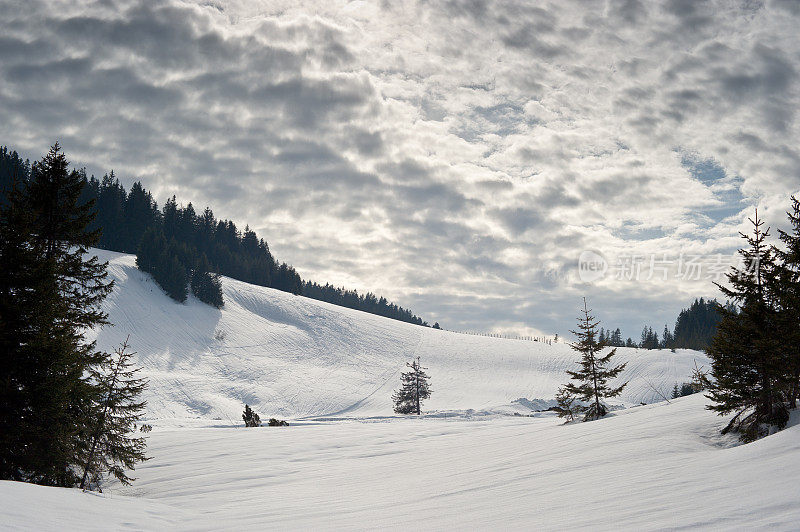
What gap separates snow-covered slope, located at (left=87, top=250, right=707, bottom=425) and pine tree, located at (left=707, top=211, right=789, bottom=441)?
4036cm

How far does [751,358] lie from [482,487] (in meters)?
7.60

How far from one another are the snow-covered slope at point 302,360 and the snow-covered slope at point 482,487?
123 feet

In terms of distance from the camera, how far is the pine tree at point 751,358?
1110 cm

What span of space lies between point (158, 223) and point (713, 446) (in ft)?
409

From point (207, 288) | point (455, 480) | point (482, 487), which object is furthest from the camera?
point (207, 288)

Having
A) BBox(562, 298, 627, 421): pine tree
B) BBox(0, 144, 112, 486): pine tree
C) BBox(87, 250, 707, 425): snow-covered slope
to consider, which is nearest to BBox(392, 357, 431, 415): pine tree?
BBox(87, 250, 707, 425): snow-covered slope

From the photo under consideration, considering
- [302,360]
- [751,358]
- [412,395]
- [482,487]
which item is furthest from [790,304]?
[302,360]

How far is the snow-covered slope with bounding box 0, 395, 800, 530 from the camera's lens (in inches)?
235

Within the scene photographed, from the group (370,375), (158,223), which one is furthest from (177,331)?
(158,223)

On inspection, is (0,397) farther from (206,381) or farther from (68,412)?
(206,381)

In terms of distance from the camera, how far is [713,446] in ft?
34.8

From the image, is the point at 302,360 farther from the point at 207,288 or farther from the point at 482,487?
the point at 482,487

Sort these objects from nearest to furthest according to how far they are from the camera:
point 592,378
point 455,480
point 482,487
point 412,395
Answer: point 482,487
point 455,480
point 592,378
point 412,395

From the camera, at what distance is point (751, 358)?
1187 centimetres
